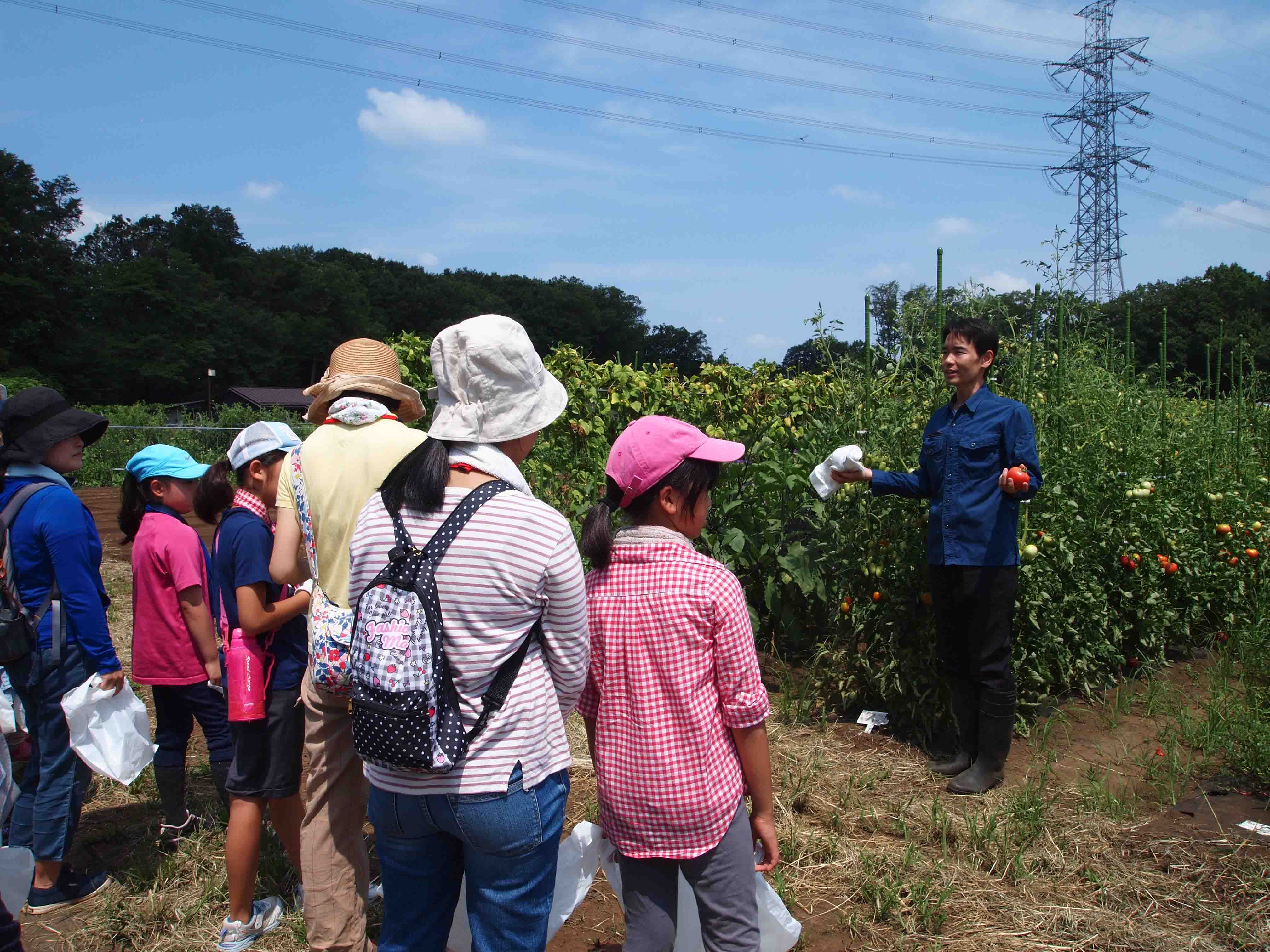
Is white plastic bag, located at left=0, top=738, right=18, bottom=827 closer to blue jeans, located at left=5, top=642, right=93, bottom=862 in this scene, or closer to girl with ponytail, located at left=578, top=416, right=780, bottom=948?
blue jeans, located at left=5, top=642, right=93, bottom=862

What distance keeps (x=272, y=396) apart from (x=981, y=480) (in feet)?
160

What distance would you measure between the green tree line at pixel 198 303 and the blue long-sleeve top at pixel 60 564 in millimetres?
31201

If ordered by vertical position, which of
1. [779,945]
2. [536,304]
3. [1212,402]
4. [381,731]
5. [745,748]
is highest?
[536,304]

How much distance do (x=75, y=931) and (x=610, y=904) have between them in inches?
66.8

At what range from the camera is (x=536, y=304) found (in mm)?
57500

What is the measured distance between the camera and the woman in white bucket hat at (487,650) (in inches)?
60.1

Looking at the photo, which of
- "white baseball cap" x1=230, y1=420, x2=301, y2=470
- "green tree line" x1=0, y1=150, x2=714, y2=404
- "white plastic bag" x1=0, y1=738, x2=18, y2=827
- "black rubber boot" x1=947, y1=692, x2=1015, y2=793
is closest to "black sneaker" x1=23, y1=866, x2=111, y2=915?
"white plastic bag" x1=0, y1=738, x2=18, y2=827

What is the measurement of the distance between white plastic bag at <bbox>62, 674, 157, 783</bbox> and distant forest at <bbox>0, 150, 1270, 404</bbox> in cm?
1920

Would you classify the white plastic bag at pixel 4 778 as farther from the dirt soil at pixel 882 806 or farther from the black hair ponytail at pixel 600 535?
the black hair ponytail at pixel 600 535

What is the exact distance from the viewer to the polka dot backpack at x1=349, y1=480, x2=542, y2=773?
1.47 meters

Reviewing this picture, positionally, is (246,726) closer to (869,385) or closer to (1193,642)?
(869,385)

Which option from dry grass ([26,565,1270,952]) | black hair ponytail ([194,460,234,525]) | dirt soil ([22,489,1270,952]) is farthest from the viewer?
black hair ponytail ([194,460,234,525])

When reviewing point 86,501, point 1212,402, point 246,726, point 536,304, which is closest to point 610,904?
point 246,726

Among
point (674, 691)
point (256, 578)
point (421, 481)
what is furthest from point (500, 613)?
point (256, 578)
